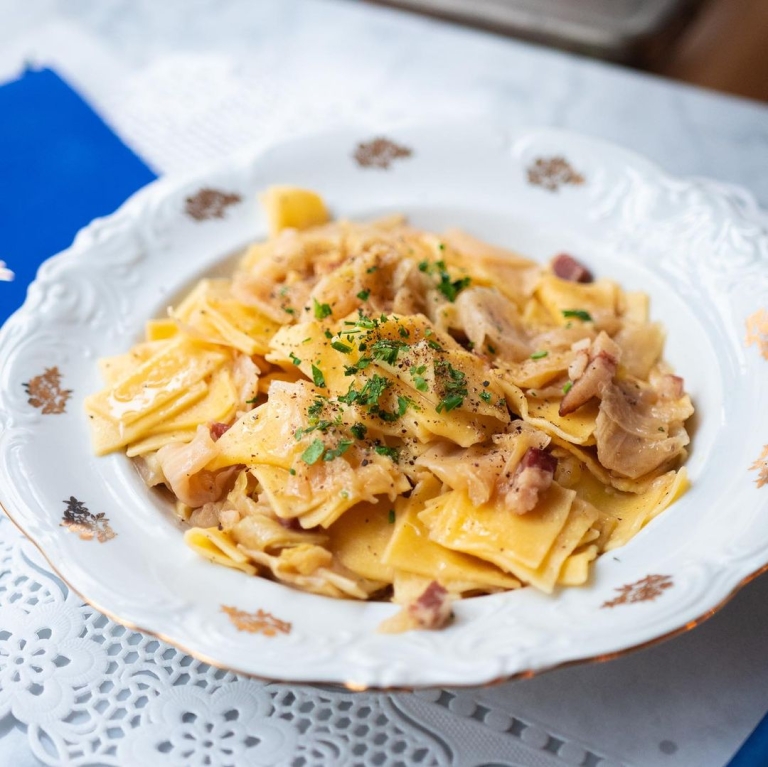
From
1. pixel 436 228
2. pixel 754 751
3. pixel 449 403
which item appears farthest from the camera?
pixel 436 228

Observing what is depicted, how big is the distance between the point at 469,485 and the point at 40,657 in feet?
6.06

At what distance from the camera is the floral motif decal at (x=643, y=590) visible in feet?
10.1

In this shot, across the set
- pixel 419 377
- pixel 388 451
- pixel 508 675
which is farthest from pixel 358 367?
pixel 508 675

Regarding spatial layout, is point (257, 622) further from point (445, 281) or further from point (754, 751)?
point (445, 281)

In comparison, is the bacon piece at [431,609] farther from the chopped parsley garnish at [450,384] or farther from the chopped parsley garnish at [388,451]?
the chopped parsley garnish at [450,384]

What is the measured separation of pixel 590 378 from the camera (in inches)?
156

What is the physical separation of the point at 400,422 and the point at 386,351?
1.07 ft

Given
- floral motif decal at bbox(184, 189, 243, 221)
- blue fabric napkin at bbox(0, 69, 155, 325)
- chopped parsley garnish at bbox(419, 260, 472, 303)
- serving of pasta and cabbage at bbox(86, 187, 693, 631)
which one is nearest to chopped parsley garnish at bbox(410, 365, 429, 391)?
serving of pasta and cabbage at bbox(86, 187, 693, 631)

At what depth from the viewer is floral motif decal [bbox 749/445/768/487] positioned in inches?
134

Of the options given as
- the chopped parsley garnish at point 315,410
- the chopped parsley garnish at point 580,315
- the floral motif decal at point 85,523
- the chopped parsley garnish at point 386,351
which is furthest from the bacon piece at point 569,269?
the floral motif decal at point 85,523

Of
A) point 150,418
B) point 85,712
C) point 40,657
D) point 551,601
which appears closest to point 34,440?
point 150,418

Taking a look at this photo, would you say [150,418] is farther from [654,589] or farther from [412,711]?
[654,589]

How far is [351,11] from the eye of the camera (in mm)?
7844

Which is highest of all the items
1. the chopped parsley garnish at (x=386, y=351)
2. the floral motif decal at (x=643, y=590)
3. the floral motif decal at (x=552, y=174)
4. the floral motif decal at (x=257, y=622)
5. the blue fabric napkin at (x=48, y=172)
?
the floral motif decal at (x=552, y=174)
